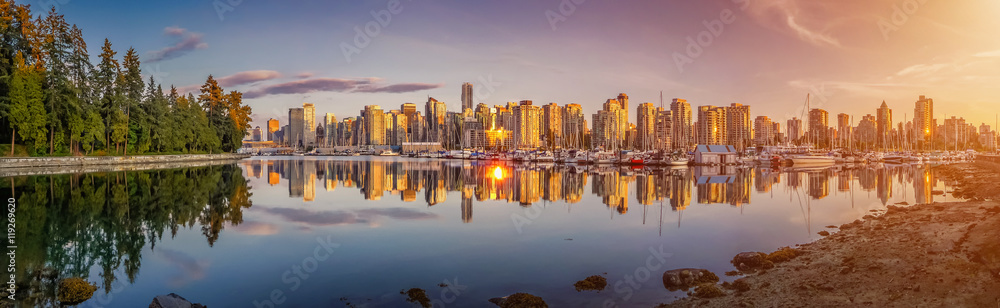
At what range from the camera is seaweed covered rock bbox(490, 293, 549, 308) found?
40.9ft

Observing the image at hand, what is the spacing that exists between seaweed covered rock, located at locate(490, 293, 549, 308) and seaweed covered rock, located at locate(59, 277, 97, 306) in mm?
10010

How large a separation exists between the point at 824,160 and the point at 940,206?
87365 millimetres

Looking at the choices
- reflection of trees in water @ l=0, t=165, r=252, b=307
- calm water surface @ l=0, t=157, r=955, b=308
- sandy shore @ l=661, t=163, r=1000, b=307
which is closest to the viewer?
sandy shore @ l=661, t=163, r=1000, b=307

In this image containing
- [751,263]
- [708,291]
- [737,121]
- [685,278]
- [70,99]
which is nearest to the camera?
[708,291]

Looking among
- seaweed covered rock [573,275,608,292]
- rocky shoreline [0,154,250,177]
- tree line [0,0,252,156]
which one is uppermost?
tree line [0,0,252,156]

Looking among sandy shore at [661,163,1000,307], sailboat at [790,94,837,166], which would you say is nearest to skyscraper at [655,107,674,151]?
sailboat at [790,94,837,166]

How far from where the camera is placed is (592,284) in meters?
14.3

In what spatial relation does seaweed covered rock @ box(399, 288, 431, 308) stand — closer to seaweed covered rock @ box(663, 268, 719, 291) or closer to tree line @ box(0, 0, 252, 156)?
seaweed covered rock @ box(663, 268, 719, 291)

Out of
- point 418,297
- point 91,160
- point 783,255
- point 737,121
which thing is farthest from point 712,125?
point 418,297

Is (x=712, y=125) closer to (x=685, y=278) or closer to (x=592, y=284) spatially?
(x=685, y=278)

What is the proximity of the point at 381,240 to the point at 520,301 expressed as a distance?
976 cm

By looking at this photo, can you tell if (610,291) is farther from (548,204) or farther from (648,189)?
(648,189)

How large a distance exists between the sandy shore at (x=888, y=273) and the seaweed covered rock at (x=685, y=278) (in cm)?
82

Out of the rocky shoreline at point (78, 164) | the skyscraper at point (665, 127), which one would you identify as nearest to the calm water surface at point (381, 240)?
the rocky shoreline at point (78, 164)
